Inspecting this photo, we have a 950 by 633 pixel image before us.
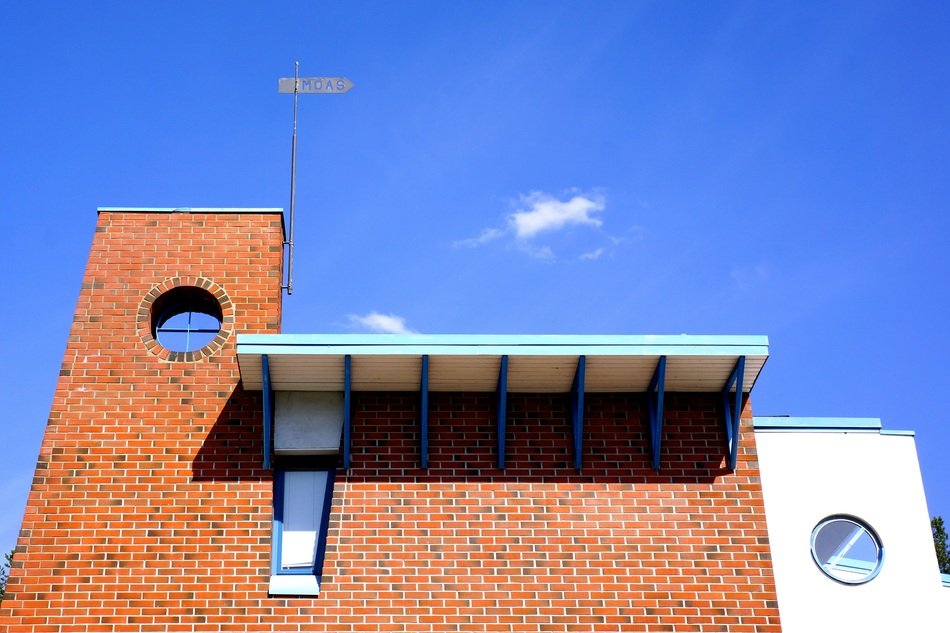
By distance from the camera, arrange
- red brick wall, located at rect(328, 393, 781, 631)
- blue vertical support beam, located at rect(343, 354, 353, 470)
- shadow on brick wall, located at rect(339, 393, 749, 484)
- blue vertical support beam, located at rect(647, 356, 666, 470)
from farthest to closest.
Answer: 1. shadow on brick wall, located at rect(339, 393, 749, 484)
2. blue vertical support beam, located at rect(647, 356, 666, 470)
3. blue vertical support beam, located at rect(343, 354, 353, 470)
4. red brick wall, located at rect(328, 393, 781, 631)

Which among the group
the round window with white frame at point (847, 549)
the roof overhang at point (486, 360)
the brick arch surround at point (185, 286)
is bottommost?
the round window with white frame at point (847, 549)

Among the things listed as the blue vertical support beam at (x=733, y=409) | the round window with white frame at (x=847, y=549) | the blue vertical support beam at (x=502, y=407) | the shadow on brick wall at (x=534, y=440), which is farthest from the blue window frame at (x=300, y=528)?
the round window with white frame at (x=847, y=549)

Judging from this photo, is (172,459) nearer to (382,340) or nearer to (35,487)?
(35,487)

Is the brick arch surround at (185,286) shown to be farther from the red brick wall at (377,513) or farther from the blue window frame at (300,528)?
the blue window frame at (300,528)

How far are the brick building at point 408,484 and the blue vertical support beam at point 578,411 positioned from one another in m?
0.04

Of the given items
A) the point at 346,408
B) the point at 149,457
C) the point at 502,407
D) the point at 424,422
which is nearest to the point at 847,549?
the point at 502,407

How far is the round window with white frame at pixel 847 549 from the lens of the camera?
12.8 meters

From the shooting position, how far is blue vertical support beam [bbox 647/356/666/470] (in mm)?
12367

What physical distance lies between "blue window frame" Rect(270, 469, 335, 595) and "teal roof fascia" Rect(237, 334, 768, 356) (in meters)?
1.67

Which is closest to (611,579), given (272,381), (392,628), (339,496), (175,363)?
(392,628)

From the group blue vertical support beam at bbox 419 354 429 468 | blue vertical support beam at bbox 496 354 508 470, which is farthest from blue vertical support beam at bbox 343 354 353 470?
blue vertical support beam at bbox 496 354 508 470

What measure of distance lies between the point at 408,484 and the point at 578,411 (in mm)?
2283

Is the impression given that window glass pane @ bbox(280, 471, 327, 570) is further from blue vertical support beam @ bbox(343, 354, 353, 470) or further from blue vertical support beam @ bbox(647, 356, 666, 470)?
blue vertical support beam @ bbox(647, 356, 666, 470)

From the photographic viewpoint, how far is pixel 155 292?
13.1 m
